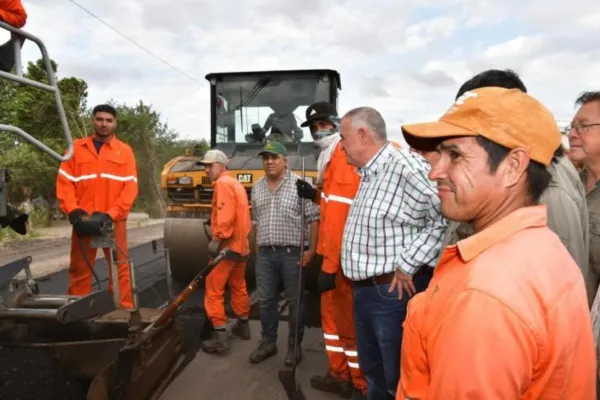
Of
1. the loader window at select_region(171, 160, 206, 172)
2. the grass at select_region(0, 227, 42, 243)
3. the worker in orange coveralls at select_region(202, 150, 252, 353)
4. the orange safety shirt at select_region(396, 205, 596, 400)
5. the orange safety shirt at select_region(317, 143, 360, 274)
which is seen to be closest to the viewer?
the orange safety shirt at select_region(396, 205, 596, 400)

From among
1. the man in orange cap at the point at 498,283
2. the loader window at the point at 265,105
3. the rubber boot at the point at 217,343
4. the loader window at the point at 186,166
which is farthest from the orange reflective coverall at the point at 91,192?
the man in orange cap at the point at 498,283

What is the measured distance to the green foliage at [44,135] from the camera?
14.1m

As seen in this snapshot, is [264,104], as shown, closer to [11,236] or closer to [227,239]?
[227,239]

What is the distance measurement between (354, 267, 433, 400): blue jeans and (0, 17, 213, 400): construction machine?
1.23m

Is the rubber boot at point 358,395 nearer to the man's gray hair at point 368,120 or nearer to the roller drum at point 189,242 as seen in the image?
the man's gray hair at point 368,120

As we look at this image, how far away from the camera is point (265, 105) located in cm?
608

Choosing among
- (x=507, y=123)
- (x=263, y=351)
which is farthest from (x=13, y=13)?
(x=263, y=351)

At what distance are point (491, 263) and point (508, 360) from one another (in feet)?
0.55

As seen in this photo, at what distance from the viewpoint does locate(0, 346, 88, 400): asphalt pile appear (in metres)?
3.04

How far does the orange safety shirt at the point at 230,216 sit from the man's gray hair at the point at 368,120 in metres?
1.67

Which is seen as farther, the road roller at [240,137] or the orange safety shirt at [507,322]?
Answer: the road roller at [240,137]

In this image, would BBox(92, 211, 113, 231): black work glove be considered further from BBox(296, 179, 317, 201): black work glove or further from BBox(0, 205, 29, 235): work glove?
BBox(296, 179, 317, 201): black work glove

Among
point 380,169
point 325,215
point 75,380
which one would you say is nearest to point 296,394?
point 325,215

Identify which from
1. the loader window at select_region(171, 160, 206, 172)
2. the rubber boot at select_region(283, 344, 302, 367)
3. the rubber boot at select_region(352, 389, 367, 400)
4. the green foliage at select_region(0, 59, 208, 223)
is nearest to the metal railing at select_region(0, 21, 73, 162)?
the rubber boot at select_region(283, 344, 302, 367)
